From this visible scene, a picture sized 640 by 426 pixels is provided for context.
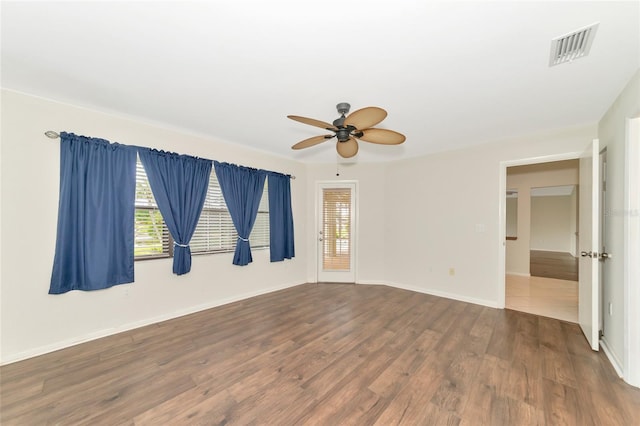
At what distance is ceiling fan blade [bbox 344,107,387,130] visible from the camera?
76.9 inches

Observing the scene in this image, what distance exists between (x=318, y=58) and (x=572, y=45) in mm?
1772

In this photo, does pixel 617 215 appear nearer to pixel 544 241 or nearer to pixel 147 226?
pixel 147 226

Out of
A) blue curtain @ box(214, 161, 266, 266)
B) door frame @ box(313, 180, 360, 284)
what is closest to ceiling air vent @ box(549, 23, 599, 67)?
door frame @ box(313, 180, 360, 284)

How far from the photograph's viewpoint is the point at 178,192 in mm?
3369

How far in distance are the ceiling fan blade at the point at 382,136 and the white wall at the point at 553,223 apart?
35.3ft

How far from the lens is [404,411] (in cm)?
172

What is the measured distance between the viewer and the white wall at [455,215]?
374 centimetres

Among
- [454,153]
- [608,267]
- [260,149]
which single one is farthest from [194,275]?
[608,267]

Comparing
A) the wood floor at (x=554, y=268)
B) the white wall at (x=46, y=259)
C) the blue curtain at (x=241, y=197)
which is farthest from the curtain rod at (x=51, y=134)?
the wood floor at (x=554, y=268)

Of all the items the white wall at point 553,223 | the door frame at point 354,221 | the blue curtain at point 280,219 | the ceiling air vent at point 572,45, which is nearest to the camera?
the ceiling air vent at point 572,45

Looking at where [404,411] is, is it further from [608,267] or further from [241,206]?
[241,206]

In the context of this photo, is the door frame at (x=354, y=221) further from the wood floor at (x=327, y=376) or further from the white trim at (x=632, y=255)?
the white trim at (x=632, y=255)

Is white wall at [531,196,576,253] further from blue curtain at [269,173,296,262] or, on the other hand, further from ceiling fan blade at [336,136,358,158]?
ceiling fan blade at [336,136,358,158]

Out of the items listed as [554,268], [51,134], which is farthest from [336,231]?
[554,268]
